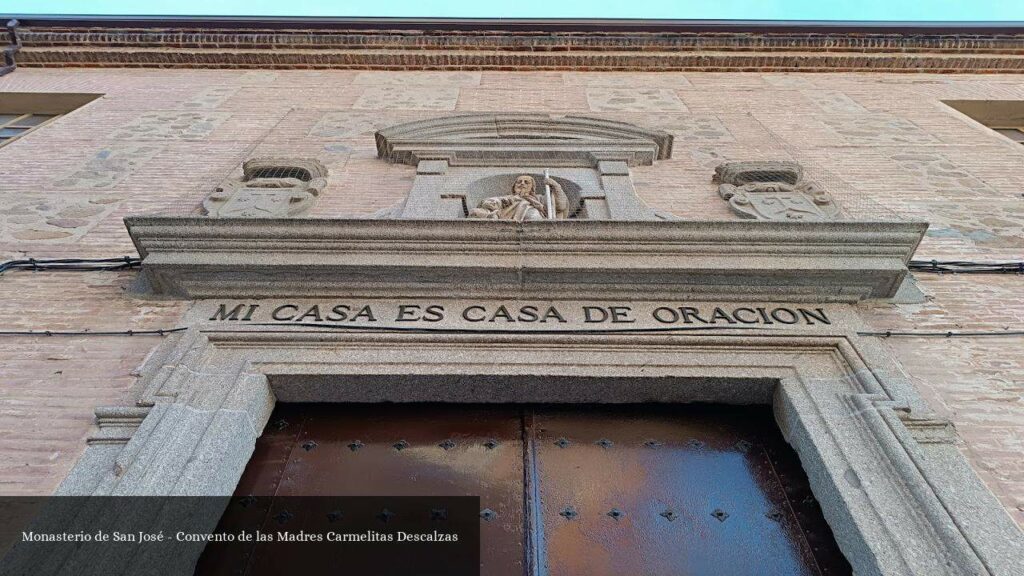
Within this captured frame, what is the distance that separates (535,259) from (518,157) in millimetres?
2020

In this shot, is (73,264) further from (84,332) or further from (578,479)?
(578,479)

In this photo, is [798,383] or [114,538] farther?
[798,383]

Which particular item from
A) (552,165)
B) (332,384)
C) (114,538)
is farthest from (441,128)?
(114,538)

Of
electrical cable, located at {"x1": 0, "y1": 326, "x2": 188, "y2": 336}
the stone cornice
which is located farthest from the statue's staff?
electrical cable, located at {"x1": 0, "y1": 326, "x2": 188, "y2": 336}

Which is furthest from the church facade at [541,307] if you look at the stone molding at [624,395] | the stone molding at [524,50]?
the stone molding at [524,50]

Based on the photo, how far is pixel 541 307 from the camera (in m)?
4.11

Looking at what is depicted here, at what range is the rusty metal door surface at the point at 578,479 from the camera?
3.04 metres

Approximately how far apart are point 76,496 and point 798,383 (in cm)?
A: 337

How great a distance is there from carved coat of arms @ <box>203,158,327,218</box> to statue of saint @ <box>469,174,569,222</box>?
4.18 ft

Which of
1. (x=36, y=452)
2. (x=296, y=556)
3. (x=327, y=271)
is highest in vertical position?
(x=327, y=271)

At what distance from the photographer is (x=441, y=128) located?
6.36m

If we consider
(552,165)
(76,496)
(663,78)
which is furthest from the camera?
(663,78)

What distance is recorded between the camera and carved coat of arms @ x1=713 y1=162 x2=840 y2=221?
5.00 metres

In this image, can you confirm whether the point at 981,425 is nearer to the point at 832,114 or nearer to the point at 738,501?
the point at 738,501
